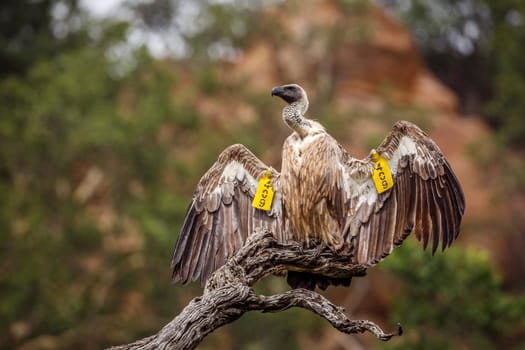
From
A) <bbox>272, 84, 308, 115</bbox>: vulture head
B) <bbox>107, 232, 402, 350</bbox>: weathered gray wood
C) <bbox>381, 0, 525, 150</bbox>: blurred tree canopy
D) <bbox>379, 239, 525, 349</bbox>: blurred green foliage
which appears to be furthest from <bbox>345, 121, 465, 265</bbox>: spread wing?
<bbox>381, 0, 525, 150</bbox>: blurred tree canopy

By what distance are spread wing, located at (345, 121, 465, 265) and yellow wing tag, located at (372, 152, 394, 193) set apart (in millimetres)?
57

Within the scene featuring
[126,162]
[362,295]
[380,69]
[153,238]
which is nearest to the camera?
[153,238]

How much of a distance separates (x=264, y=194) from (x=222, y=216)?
43 centimetres

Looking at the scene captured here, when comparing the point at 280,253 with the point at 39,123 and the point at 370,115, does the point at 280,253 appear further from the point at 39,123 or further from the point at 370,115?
the point at 370,115

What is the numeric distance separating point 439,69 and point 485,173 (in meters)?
12.9

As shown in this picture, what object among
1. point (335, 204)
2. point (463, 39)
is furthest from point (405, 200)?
point (463, 39)

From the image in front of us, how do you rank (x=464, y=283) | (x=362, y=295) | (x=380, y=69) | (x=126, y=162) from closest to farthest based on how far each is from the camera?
(x=464, y=283), (x=126, y=162), (x=362, y=295), (x=380, y=69)

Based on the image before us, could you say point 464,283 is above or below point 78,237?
below

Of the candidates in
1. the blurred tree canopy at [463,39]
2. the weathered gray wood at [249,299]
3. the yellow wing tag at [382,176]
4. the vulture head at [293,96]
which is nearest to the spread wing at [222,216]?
the vulture head at [293,96]

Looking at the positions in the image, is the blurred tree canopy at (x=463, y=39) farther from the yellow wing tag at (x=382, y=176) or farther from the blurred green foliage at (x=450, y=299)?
the yellow wing tag at (x=382, y=176)

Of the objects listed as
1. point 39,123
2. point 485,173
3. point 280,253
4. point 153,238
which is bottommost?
point 280,253

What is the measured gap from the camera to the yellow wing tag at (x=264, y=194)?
7.82 meters

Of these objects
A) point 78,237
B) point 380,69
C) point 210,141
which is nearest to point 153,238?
point 78,237

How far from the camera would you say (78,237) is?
854 inches
